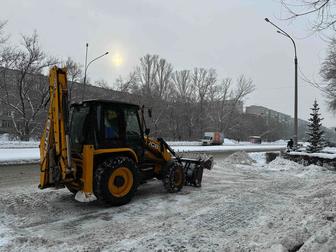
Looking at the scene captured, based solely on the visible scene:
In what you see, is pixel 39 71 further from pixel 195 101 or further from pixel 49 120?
pixel 195 101

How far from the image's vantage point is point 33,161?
1816 cm

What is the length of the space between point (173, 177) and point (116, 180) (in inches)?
82.1

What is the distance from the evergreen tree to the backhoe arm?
20.6 m

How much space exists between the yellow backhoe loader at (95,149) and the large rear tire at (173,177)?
27 millimetres

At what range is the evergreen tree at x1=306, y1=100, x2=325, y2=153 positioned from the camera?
79.2 ft

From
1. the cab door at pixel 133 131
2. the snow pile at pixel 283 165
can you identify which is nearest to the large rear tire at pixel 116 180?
the cab door at pixel 133 131

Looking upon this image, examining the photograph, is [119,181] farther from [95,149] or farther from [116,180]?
[95,149]

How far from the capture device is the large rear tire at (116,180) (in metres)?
7.27

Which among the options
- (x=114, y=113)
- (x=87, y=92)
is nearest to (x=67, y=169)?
(x=114, y=113)

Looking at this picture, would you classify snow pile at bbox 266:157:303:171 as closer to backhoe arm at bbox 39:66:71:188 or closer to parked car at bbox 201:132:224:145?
backhoe arm at bbox 39:66:71:188

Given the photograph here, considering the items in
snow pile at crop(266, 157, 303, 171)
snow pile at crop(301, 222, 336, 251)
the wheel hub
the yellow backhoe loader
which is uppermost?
the yellow backhoe loader

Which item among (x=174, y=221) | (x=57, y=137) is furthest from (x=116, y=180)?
(x=174, y=221)

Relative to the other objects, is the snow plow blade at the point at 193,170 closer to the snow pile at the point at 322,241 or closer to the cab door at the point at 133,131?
the cab door at the point at 133,131

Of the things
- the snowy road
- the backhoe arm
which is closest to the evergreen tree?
the snowy road
